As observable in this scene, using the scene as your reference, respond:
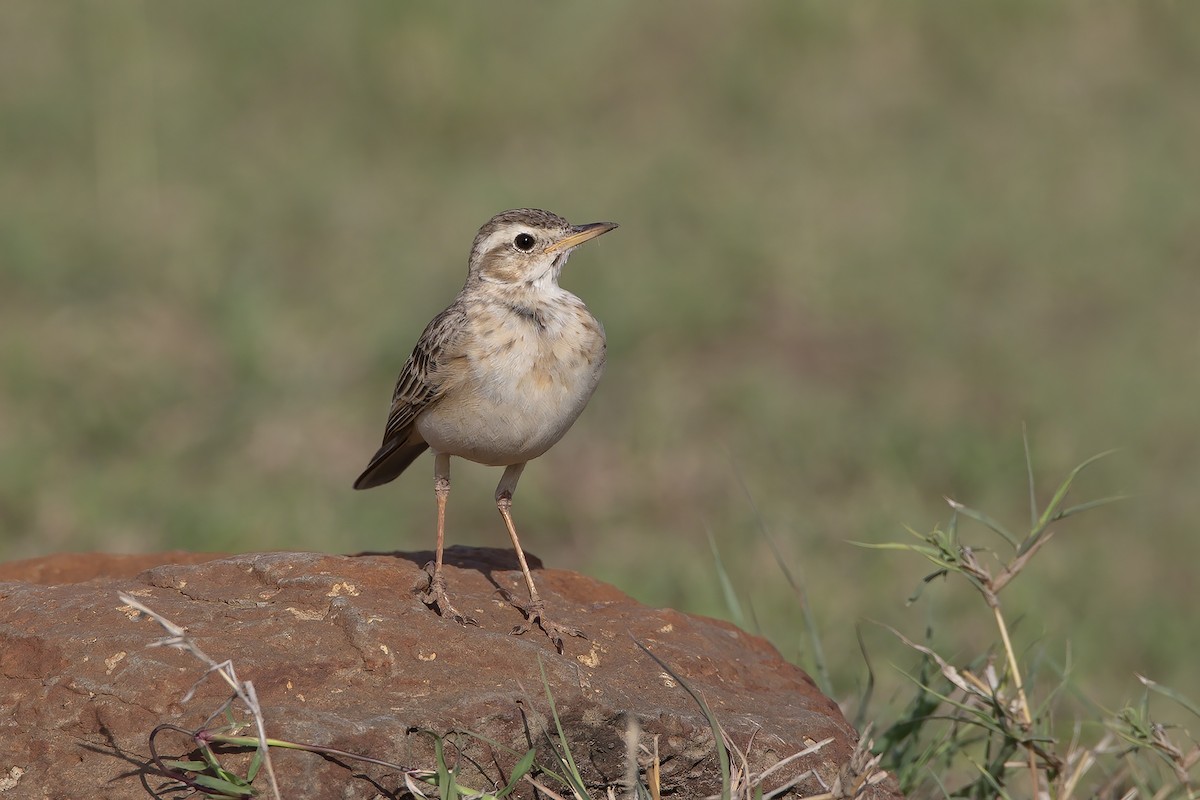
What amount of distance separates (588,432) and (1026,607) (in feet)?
10.9

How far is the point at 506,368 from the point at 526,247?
78cm

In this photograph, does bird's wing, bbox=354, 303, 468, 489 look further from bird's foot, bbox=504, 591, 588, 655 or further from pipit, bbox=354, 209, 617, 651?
bird's foot, bbox=504, 591, 588, 655

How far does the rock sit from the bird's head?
54.1 inches

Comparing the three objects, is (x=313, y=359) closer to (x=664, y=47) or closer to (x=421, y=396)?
(x=421, y=396)

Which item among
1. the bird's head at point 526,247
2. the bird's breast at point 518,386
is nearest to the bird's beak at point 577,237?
the bird's head at point 526,247

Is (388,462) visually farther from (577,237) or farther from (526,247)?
(577,237)

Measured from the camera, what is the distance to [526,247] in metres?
6.11

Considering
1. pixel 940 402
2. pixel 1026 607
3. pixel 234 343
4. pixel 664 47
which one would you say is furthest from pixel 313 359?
pixel 664 47

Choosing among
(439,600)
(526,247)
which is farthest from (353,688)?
(526,247)

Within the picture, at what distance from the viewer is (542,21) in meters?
15.5

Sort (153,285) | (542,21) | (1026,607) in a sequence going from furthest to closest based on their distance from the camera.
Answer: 1. (542,21)
2. (153,285)
3. (1026,607)

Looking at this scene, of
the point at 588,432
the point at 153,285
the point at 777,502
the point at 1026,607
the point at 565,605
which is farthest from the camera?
the point at 153,285

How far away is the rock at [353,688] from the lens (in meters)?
4.19

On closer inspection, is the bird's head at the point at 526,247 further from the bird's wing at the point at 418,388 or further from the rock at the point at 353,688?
the rock at the point at 353,688
